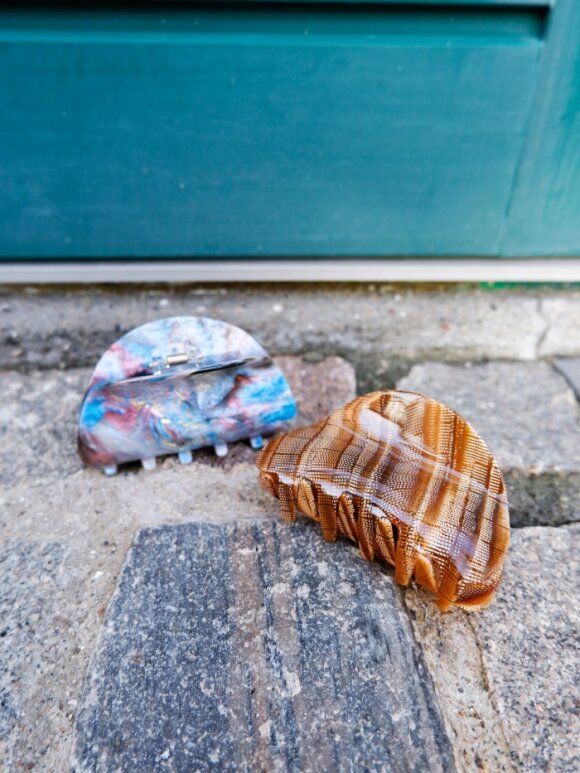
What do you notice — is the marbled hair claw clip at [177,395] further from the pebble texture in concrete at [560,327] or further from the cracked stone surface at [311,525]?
the pebble texture in concrete at [560,327]

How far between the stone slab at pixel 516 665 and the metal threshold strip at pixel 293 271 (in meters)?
0.86

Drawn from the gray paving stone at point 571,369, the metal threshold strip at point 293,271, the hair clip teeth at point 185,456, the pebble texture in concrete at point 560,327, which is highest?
the metal threshold strip at point 293,271

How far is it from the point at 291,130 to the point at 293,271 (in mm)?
385

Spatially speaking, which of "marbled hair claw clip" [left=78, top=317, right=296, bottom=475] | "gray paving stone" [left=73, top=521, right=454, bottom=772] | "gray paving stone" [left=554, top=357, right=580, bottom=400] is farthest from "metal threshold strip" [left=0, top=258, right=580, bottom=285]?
"gray paving stone" [left=73, top=521, right=454, bottom=772]

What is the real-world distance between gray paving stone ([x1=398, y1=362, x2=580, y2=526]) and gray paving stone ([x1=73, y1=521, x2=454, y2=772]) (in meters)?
0.45

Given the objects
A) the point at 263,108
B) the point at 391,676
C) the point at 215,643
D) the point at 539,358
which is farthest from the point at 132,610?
the point at 539,358

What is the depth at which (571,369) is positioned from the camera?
1672 millimetres

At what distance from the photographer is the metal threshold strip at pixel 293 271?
1.67 metres

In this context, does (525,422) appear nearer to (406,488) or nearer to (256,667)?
(406,488)

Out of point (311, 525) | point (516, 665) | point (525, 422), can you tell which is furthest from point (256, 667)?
point (525, 422)

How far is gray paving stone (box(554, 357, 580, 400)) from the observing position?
5.28 ft

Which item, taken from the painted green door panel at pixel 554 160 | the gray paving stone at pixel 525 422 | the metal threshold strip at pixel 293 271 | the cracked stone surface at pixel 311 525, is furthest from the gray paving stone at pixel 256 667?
the painted green door panel at pixel 554 160

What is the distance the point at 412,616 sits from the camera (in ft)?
3.47

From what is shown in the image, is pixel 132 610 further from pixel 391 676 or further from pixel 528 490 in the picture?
pixel 528 490
